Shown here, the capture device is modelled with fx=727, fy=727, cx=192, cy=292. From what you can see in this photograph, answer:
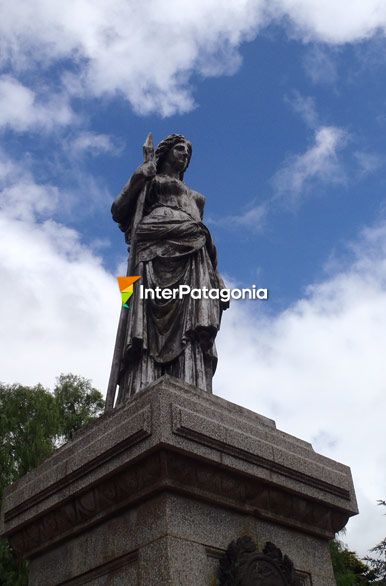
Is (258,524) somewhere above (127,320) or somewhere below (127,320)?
below

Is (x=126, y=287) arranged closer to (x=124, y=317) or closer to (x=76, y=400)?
(x=124, y=317)

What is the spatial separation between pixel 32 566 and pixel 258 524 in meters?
1.98

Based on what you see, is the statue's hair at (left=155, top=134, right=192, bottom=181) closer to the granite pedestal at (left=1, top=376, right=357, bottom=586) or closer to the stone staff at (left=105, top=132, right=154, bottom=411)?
the stone staff at (left=105, top=132, right=154, bottom=411)

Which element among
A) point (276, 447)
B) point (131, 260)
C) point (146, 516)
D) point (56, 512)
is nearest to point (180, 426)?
point (146, 516)

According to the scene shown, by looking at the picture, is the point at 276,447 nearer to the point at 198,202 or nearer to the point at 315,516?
the point at 315,516

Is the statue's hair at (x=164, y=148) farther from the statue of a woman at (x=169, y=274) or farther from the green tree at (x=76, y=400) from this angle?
the green tree at (x=76, y=400)

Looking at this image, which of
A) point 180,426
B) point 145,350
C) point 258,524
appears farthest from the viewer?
point 145,350

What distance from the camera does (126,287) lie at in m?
7.41

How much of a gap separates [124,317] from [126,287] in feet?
1.03

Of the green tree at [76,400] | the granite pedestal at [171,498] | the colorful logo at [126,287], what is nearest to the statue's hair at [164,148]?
the colorful logo at [126,287]

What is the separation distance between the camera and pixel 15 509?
239 inches

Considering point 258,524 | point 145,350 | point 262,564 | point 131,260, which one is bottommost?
point 262,564

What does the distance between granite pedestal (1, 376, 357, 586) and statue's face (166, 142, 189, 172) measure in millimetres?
3620

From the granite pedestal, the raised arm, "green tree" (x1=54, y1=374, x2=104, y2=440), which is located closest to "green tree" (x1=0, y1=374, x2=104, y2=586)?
"green tree" (x1=54, y1=374, x2=104, y2=440)
